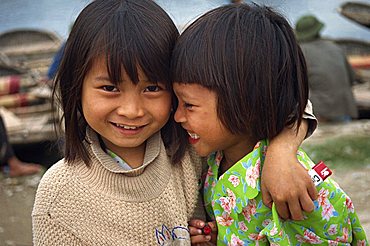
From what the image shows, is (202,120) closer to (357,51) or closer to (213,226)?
(213,226)

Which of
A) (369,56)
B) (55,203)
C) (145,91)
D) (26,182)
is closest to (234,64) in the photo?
(145,91)

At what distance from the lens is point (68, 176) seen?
1.65 metres

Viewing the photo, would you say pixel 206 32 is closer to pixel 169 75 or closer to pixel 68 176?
pixel 169 75

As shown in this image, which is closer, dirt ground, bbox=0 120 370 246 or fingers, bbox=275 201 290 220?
fingers, bbox=275 201 290 220

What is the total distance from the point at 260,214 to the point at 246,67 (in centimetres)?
39

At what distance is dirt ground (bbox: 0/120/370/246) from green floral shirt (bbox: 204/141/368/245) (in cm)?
192

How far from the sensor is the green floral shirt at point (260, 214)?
1652 mm

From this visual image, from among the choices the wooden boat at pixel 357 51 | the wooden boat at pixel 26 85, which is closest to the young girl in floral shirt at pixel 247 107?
the wooden boat at pixel 26 85

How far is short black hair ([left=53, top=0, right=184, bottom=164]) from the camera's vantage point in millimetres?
1572

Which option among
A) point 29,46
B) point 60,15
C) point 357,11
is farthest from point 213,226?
point 60,15

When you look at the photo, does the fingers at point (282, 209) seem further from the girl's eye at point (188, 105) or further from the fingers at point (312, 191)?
the girl's eye at point (188, 105)

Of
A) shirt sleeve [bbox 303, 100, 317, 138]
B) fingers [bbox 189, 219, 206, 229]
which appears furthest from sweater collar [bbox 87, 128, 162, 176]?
shirt sleeve [bbox 303, 100, 317, 138]

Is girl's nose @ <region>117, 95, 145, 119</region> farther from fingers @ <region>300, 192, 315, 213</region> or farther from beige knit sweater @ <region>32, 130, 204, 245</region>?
fingers @ <region>300, 192, 315, 213</region>

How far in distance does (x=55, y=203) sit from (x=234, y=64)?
22.6 inches
